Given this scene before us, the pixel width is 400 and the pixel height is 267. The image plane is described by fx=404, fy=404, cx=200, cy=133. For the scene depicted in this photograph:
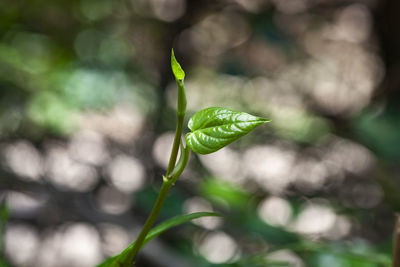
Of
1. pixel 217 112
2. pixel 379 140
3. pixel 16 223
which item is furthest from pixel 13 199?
pixel 217 112

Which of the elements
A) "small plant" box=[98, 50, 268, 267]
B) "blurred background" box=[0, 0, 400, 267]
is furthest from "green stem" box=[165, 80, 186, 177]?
"blurred background" box=[0, 0, 400, 267]

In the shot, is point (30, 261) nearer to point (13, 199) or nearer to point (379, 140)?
point (13, 199)

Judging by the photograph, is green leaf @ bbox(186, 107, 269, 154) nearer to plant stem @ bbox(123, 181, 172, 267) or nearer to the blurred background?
plant stem @ bbox(123, 181, 172, 267)

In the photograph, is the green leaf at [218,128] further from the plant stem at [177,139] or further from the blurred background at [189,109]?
the blurred background at [189,109]

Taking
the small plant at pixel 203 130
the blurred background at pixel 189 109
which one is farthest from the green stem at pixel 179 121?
the blurred background at pixel 189 109

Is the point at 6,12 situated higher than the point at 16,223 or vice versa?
the point at 6,12

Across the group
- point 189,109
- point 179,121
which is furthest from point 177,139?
point 189,109
